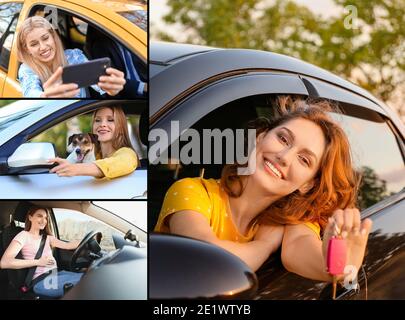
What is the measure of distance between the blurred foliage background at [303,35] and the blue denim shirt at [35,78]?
5481mm

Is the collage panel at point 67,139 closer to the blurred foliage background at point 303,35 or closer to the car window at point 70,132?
the car window at point 70,132

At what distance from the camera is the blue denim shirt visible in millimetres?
2338

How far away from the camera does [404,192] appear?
9.58 feet

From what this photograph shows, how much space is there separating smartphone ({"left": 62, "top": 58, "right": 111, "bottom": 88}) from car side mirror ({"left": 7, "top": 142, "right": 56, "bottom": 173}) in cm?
21

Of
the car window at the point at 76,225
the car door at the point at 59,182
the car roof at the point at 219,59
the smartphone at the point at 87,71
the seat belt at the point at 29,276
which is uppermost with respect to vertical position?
the car roof at the point at 219,59

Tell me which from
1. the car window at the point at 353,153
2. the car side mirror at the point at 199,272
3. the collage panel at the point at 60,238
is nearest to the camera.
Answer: the car side mirror at the point at 199,272

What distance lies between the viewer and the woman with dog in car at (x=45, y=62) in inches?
92.0

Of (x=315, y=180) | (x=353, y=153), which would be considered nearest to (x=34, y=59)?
(x=315, y=180)

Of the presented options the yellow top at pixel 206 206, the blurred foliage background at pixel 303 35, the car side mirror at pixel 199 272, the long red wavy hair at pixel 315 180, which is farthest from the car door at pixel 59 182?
the blurred foliage background at pixel 303 35

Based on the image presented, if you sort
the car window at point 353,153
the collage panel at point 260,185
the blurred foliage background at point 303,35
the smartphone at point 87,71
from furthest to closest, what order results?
1. the blurred foliage background at point 303,35
2. the car window at point 353,153
3. the smartphone at point 87,71
4. the collage panel at point 260,185

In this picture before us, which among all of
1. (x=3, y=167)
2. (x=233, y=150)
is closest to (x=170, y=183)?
(x=233, y=150)
